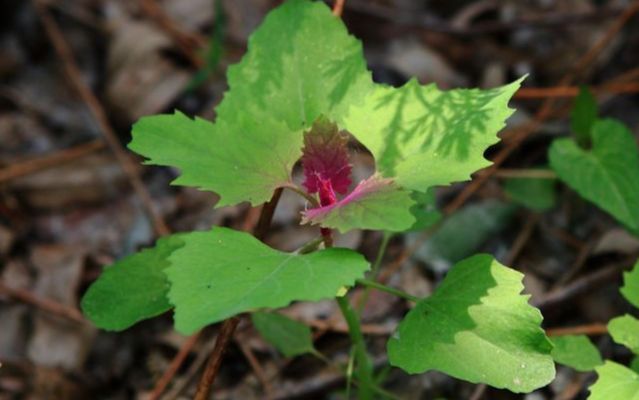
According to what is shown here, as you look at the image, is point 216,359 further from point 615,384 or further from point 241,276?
point 615,384

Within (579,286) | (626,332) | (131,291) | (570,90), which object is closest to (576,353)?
(626,332)

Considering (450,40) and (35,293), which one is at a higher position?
(450,40)

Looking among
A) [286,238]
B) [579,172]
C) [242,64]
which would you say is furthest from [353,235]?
[242,64]

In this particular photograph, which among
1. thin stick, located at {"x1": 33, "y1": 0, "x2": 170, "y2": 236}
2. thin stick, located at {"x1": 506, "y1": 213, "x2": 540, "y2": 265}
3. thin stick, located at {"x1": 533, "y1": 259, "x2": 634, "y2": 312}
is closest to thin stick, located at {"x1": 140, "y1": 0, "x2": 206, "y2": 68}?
thin stick, located at {"x1": 33, "y1": 0, "x2": 170, "y2": 236}

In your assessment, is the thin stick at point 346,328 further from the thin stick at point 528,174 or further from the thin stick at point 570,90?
the thin stick at point 570,90

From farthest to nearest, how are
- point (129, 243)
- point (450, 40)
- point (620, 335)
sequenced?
point (450, 40), point (129, 243), point (620, 335)

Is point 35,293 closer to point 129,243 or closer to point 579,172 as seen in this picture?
point 129,243

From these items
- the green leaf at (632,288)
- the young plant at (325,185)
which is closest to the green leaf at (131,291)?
the young plant at (325,185)
